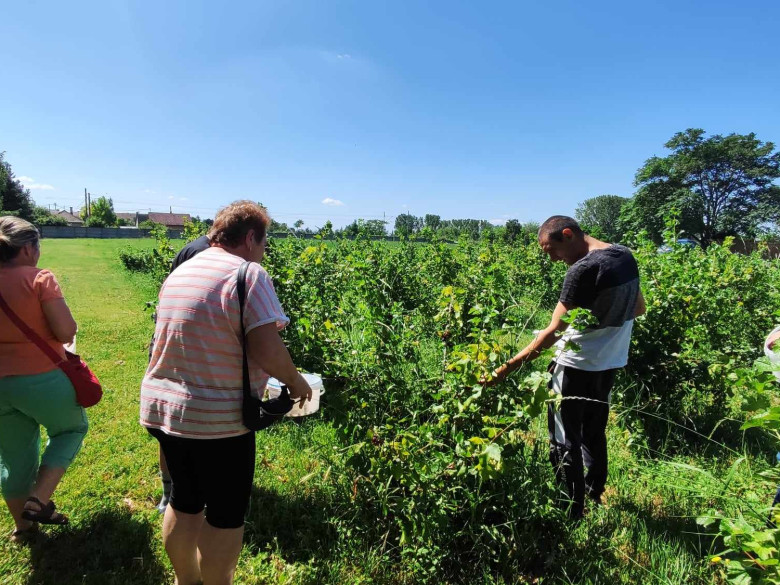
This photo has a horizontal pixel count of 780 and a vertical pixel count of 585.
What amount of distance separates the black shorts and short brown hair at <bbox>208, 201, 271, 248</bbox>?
838 millimetres

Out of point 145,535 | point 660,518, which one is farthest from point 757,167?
point 145,535

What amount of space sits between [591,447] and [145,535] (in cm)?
281

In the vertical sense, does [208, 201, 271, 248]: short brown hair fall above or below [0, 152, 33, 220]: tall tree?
below

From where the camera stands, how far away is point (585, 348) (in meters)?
2.39

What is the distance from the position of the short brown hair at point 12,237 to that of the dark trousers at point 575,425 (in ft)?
9.93

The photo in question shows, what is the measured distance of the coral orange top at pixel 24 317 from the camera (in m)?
2.04

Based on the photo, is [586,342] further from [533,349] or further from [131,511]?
[131,511]

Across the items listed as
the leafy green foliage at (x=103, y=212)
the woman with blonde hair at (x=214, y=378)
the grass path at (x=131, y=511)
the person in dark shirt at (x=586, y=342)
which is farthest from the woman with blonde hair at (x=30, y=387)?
the leafy green foliage at (x=103, y=212)

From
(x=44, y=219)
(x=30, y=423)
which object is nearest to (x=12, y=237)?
(x=30, y=423)

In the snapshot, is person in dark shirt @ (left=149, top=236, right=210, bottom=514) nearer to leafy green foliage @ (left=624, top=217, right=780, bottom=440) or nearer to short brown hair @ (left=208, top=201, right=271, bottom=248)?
short brown hair @ (left=208, top=201, right=271, bottom=248)

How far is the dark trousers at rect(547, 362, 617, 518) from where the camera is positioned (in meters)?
2.43

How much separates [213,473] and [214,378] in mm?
422

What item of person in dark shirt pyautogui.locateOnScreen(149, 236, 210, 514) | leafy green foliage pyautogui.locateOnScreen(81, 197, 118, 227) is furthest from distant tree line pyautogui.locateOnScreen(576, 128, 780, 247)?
leafy green foliage pyautogui.locateOnScreen(81, 197, 118, 227)

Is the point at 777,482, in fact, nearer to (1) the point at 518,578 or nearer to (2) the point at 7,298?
(1) the point at 518,578
